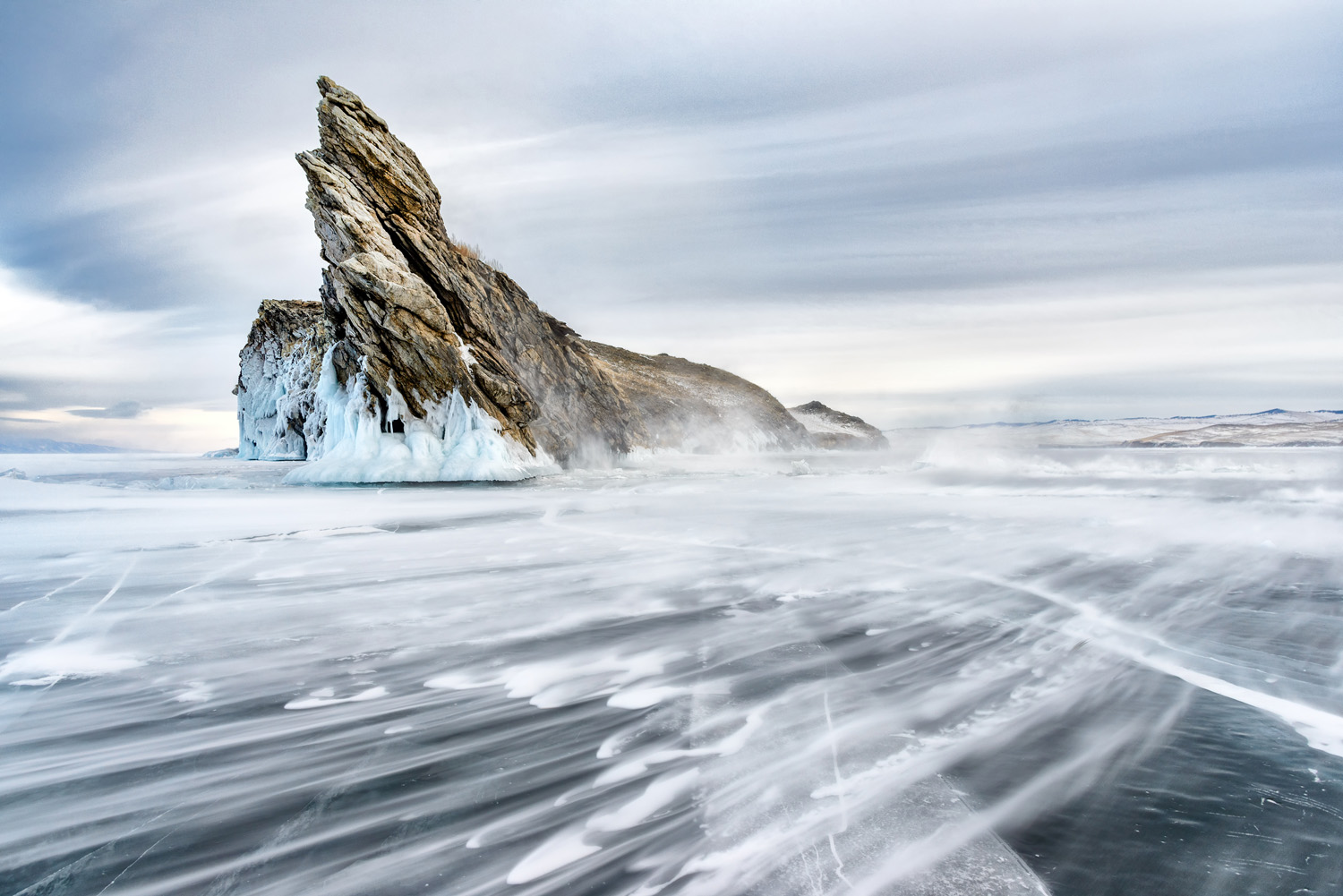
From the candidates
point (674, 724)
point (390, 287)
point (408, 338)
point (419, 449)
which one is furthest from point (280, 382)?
point (674, 724)

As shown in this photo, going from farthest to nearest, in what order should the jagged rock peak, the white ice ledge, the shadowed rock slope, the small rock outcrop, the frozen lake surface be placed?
the small rock outcrop < the white ice ledge < the shadowed rock slope < the jagged rock peak < the frozen lake surface

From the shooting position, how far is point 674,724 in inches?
125

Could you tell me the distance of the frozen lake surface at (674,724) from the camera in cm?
212

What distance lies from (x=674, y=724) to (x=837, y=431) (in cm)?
12107

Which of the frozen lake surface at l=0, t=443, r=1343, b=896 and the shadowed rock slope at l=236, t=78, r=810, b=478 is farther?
the shadowed rock slope at l=236, t=78, r=810, b=478

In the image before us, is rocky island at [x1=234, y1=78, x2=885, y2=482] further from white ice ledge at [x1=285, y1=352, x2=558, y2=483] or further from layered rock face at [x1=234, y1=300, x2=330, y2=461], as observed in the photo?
layered rock face at [x1=234, y1=300, x2=330, y2=461]

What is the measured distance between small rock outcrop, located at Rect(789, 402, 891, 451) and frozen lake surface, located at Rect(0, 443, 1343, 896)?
98.7 meters

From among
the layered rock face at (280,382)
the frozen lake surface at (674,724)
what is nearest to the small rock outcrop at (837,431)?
the layered rock face at (280,382)

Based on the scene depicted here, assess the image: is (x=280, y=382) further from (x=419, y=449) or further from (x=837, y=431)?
(x=837, y=431)

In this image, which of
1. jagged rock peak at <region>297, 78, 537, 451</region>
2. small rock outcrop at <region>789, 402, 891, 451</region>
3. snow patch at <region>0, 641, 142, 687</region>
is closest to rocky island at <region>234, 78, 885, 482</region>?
jagged rock peak at <region>297, 78, 537, 451</region>

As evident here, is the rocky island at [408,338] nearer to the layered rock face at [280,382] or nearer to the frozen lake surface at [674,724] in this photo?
the frozen lake surface at [674,724]

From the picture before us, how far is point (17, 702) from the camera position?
3.60 meters

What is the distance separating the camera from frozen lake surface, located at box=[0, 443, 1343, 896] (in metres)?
2.12

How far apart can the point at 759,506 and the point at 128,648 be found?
Result: 11.7 metres
